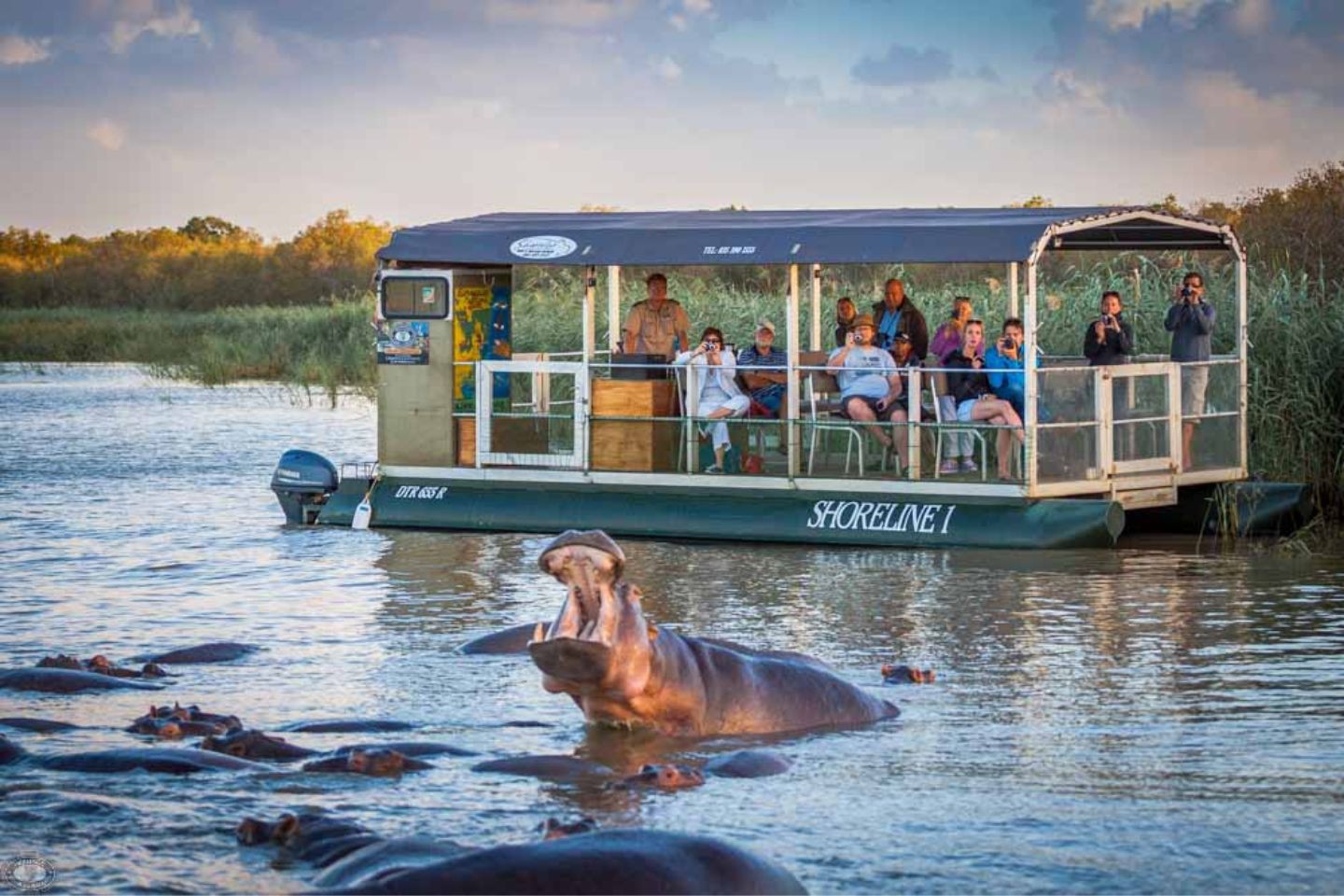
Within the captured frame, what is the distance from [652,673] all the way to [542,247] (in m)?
9.35

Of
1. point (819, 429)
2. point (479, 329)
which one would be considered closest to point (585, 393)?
point (479, 329)

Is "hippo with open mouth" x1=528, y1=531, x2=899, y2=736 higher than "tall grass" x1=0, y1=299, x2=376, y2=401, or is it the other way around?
"tall grass" x1=0, y1=299, x2=376, y2=401

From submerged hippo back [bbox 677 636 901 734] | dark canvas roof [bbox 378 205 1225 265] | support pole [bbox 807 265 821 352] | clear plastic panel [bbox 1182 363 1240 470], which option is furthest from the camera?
support pole [bbox 807 265 821 352]

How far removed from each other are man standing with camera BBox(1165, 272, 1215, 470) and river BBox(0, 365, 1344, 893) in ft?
3.06

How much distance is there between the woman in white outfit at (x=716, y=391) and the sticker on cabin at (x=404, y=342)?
2365 mm

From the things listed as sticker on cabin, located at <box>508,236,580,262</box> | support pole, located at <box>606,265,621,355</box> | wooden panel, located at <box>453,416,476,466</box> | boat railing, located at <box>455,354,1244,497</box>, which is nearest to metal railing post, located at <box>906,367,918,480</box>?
boat railing, located at <box>455,354,1244,497</box>

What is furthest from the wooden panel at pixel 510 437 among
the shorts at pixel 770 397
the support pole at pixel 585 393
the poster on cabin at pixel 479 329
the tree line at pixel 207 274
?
the tree line at pixel 207 274

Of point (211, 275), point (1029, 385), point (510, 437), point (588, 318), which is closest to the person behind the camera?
point (1029, 385)

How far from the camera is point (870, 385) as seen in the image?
56.0 ft

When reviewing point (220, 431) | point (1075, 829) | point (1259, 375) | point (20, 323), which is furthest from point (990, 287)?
point (20, 323)

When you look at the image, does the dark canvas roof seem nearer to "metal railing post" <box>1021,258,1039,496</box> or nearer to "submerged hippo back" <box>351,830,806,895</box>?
"metal railing post" <box>1021,258,1039,496</box>

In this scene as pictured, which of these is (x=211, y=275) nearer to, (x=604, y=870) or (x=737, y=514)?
(x=737, y=514)

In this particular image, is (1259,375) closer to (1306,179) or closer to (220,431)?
(1306,179)

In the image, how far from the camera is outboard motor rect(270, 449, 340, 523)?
19.2 metres
